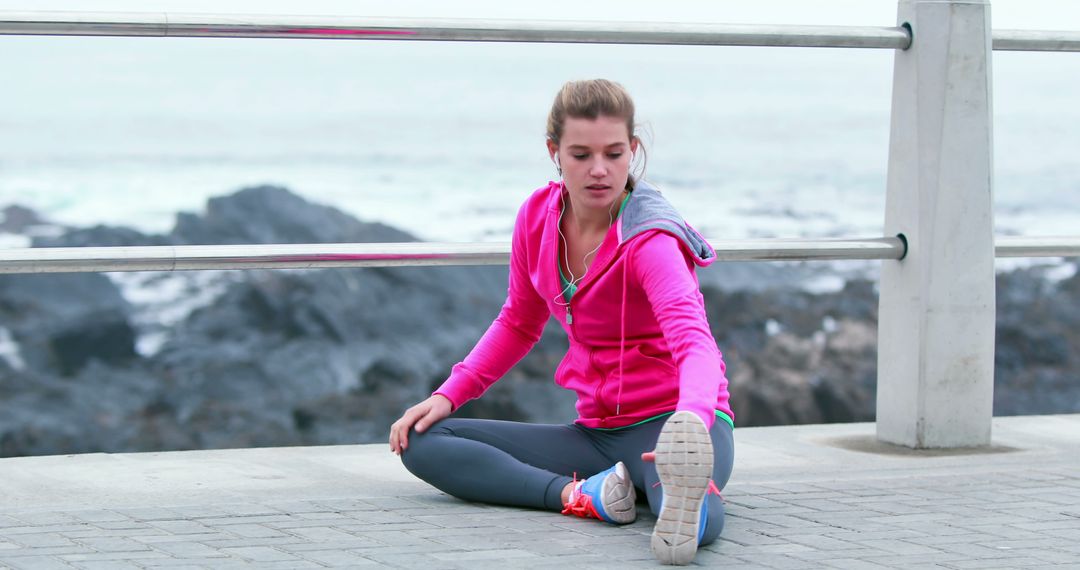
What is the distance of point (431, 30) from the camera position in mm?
3412

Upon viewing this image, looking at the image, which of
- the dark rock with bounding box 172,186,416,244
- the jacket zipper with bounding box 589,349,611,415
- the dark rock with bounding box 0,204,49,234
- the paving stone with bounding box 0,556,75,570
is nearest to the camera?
the paving stone with bounding box 0,556,75,570

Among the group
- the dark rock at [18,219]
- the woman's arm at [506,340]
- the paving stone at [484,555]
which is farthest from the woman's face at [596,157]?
the dark rock at [18,219]

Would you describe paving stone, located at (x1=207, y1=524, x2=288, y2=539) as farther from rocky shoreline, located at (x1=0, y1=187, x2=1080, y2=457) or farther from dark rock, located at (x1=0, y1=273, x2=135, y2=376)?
dark rock, located at (x1=0, y1=273, x2=135, y2=376)

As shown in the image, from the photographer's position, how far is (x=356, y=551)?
2.58m

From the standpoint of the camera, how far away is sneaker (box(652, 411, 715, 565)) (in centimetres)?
246

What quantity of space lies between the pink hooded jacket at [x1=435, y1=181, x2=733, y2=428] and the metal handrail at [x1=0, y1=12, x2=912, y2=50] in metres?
0.48

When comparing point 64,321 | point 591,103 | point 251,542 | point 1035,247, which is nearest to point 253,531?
point 251,542

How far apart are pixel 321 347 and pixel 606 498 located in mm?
A: 8643

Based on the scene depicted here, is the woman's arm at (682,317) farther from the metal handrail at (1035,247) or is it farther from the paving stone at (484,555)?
the metal handrail at (1035,247)

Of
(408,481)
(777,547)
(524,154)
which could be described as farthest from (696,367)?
(524,154)

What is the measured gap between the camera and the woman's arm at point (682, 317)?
2.60 metres

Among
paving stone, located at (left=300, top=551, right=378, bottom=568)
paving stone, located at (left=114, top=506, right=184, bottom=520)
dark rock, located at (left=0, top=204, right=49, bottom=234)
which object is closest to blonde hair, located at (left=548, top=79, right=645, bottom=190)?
paving stone, located at (left=300, top=551, right=378, bottom=568)

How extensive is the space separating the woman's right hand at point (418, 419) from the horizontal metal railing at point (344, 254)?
373mm

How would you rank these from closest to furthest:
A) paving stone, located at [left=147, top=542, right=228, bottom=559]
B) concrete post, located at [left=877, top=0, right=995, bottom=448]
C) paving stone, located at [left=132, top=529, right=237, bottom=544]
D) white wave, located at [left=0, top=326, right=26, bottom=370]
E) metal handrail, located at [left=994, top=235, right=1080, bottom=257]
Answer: paving stone, located at [left=147, top=542, right=228, bottom=559]
paving stone, located at [left=132, top=529, right=237, bottom=544]
concrete post, located at [left=877, top=0, right=995, bottom=448]
metal handrail, located at [left=994, top=235, right=1080, bottom=257]
white wave, located at [left=0, top=326, right=26, bottom=370]
